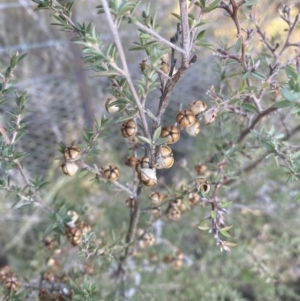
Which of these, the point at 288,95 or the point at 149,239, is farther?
the point at 149,239

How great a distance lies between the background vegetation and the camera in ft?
1.71

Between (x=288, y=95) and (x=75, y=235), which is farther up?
(x=288, y=95)

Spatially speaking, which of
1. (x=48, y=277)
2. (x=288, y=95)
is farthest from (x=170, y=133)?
(x=48, y=277)

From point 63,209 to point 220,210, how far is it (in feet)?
0.74

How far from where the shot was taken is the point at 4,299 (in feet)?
1.86

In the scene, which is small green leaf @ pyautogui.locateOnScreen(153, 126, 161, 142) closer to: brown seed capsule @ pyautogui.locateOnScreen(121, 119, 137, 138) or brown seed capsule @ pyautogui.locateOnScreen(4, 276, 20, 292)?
brown seed capsule @ pyautogui.locateOnScreen(121, 119, 137, 138)

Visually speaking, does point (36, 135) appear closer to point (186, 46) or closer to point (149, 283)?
point (149, 283)

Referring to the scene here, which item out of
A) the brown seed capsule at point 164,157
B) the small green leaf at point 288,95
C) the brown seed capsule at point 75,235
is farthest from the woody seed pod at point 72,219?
the small green leaf at point 288,95

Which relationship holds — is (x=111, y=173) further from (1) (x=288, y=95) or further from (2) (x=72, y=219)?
(1) (x=288, y=95)

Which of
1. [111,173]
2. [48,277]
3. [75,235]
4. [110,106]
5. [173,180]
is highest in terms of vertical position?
[110,106]

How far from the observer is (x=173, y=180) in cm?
121

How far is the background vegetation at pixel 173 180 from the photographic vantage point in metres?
0.52

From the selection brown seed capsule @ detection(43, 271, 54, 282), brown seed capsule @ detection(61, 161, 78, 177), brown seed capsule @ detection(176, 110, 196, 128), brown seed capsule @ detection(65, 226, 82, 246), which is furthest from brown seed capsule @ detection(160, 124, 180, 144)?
brown seed capsule @ detection(43, 271, 54, 282)

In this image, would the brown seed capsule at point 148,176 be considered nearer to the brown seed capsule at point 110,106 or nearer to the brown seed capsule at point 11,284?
the brown seed capsule at point 110,106
